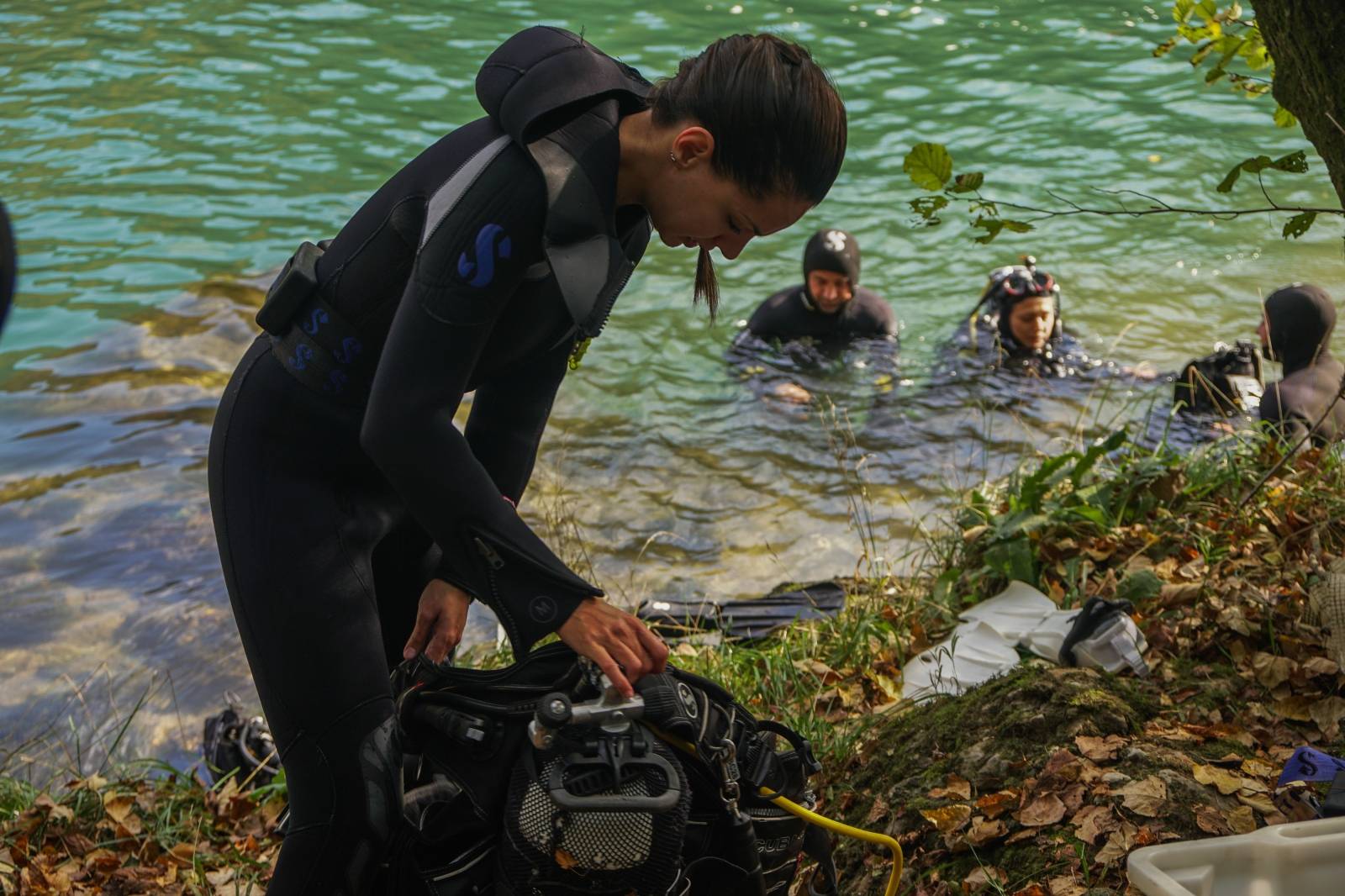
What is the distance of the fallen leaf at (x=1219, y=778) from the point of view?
277 centimetres

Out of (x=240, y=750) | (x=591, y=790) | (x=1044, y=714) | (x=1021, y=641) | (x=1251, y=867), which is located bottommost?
(x=240, y=750)

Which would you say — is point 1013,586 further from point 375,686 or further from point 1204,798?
point 375,686

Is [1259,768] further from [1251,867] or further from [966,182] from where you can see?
[966,182]

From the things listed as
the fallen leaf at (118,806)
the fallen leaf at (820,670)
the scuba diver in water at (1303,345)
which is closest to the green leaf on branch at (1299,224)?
the fallen leaf at (820,670)

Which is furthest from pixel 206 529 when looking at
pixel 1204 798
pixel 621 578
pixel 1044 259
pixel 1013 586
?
pixel 1044 259

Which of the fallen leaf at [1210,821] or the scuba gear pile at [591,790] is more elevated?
the scuba gear pile at [591,790]

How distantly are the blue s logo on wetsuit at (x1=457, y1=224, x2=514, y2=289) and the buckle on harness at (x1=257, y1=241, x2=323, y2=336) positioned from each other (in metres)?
0.52

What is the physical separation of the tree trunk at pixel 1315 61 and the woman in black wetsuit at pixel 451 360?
4.07 ft

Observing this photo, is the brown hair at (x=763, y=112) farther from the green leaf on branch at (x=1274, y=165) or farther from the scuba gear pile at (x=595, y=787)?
the green leaf on branch at (x=1274, y=165)

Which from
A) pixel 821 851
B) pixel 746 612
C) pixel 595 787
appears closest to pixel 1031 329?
pixel 746 612

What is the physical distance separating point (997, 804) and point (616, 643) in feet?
3.83

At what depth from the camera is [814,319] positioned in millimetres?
9594

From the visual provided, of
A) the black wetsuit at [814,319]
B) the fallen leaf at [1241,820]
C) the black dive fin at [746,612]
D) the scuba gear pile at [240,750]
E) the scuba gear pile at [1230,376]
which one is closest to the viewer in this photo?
the fallen leaf at [1241,820]

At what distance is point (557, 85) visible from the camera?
2330 millimetres
